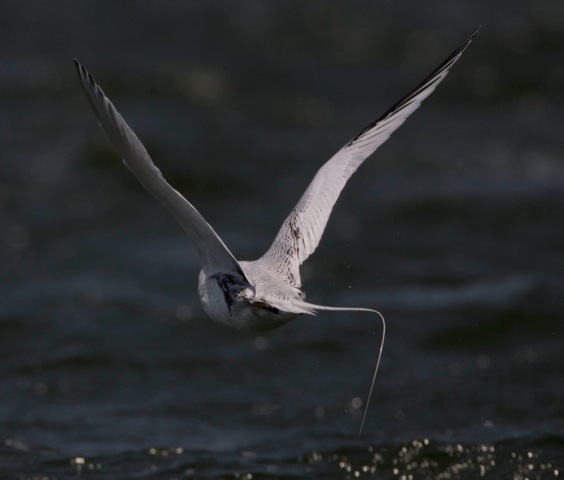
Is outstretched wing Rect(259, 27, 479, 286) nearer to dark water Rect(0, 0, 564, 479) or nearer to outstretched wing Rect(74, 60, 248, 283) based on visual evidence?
outstretched wing Rect(74, 60, 248, 283)

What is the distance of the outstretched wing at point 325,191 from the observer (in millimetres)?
6633

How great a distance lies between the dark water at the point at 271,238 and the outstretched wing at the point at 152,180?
8.18 feet

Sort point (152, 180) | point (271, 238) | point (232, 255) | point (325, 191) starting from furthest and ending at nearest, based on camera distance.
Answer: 1. point (271, 238)
2. point (325, 191)
3. point (232, 255)
4. point (152, 180)

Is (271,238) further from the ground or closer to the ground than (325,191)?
further from the ground

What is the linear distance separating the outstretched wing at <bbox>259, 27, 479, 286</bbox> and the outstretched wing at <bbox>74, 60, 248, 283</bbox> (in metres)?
0.50

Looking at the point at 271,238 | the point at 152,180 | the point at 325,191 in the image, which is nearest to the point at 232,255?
the point at 152,180

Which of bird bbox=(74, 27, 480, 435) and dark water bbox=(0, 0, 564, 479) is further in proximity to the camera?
dark water bbox=(0, 0, 564, 479)

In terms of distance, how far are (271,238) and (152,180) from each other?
24.5 ft

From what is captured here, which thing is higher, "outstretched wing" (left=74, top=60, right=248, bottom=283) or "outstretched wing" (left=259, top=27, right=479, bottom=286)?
"outstretched wing" (left=259, top=27, right=479, bottom=286)

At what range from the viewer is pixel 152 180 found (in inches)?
212

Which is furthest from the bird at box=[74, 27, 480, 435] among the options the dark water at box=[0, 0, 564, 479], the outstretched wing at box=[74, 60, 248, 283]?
the dark water at box=[0, 0, 564, 479]

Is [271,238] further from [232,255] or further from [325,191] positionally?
[232,255]

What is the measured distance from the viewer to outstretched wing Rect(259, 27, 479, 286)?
663cm

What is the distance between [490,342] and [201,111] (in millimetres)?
7007
